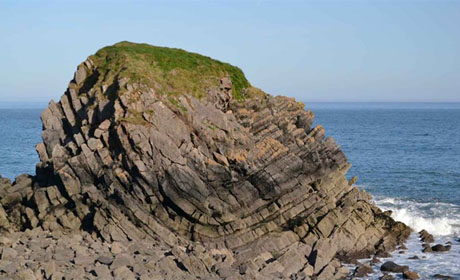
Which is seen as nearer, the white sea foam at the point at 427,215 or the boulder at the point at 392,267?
the boulder at the point at 392,267

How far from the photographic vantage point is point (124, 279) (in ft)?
102

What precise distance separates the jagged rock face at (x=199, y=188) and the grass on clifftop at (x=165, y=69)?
134 cm

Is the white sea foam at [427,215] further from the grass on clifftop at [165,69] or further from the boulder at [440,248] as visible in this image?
the grass on clifftop at [165,69]

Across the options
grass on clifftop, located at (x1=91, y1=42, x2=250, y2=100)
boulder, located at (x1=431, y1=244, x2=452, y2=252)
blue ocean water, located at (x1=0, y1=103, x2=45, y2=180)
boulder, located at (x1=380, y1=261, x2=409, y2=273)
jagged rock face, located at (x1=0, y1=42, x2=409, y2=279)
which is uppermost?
grass on clifftop, located at (x1=91, y1=42, x2=250, y2=100)

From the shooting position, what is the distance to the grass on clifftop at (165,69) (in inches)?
1743

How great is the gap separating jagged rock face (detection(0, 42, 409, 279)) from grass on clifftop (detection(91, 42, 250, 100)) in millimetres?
1344

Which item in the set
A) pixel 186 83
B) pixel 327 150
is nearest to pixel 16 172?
pixel 186 83

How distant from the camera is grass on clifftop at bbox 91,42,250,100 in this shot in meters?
44.3

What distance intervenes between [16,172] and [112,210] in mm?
34434

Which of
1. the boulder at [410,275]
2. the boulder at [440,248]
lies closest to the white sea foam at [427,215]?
the boulder at [440,248]

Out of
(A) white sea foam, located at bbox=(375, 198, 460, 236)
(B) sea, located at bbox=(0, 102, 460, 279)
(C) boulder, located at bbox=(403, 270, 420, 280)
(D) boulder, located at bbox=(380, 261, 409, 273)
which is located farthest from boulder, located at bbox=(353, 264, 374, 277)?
(A) white sea foam, located at bbox=(375, 198, 460, 236)

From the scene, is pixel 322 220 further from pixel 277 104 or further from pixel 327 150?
pixel 277 104

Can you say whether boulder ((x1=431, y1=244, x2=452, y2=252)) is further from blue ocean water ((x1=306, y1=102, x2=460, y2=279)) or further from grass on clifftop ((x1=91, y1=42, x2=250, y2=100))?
grass on clifftop ((x1=91, y1=42, x2=250, y2=100))

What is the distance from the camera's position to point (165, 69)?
46.7 metres
